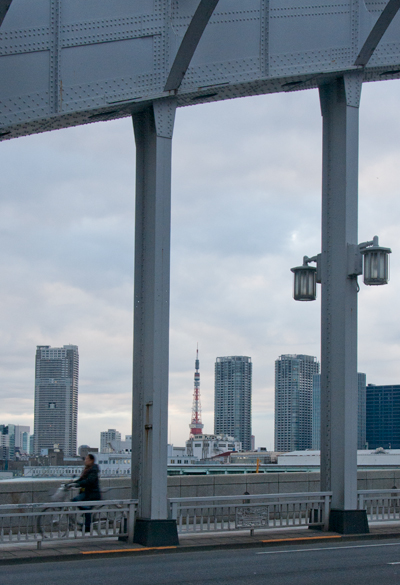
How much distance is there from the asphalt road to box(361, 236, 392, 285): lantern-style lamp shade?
502cm

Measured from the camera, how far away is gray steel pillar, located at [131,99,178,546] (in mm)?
12469

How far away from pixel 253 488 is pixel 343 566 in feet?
21.9

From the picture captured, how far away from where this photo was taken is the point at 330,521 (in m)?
14.2

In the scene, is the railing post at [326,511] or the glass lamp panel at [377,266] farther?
the railing post at [326,511]

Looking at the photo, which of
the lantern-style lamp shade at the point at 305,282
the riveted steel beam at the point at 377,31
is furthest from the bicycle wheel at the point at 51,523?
the riveted steel beam at the point at 377,31

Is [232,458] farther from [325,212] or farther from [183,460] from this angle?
[325,212]

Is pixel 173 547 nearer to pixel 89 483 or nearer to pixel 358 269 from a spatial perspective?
pixel 89 483

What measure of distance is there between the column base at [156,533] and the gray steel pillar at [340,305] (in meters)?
3.58

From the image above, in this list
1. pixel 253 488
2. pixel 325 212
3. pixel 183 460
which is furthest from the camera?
pixel 183 460

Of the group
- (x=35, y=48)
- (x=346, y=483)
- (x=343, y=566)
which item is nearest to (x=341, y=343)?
(x=346, y=483)

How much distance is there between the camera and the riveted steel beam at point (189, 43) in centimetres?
1227

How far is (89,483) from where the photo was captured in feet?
42.1

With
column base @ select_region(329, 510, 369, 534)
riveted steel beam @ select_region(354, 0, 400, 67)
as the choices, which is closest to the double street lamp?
riveted steel beam @ select_region(354, 0, 400, 67)

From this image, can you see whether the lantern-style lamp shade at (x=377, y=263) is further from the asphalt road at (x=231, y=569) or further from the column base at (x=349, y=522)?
the asphalt road at (x=231, y=569)
